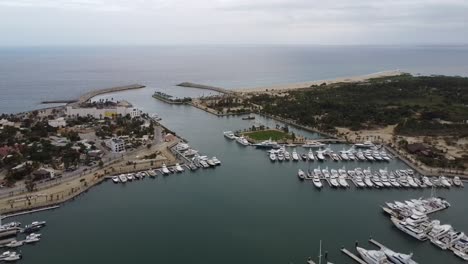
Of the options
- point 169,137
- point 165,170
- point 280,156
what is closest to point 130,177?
point 165,170

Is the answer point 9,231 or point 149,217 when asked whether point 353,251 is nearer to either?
point 149,217

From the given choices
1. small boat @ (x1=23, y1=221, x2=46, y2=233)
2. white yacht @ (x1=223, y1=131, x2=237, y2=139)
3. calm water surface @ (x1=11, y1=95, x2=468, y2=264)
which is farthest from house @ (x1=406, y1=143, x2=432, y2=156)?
small boat @ (x1=23, y1=221, x2=46, y2=233)

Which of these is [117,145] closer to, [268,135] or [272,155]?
[272,155]

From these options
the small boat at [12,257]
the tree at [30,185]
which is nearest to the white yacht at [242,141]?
the tree at [30,185]

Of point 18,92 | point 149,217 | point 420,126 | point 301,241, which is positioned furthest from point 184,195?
point 18,92

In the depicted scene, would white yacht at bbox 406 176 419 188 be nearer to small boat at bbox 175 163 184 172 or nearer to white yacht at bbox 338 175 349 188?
white yacht at bbox 338 175 349 188

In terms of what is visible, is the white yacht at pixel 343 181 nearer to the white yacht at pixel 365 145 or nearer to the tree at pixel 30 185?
the white yacht at pixel 365 145

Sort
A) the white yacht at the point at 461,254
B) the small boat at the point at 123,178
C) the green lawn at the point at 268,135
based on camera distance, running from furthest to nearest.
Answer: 1. the green lawn at the point at 268,135
2. the small boat at the point at 123,178
3. the white yacht at the point at 461,254
